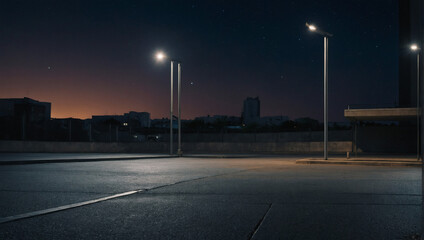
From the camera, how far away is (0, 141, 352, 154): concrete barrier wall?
38.9 meters

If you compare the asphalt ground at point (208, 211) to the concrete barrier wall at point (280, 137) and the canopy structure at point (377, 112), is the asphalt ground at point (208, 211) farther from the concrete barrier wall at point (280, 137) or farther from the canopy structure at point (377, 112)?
the concrete barrier wall at point (280, 137)

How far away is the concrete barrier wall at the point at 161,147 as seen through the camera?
38875 millimetres

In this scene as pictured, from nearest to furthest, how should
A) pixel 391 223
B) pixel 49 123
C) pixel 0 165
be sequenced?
1. pixel 391 223
2. pixel 0 165
3. pixel 49 123

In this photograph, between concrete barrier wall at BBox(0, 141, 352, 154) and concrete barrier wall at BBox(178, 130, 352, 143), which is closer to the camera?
concrete barrier wall at BBox(0, 141, 352, 154)

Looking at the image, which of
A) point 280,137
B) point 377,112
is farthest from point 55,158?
point 280,137

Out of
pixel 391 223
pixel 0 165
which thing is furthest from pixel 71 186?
pixel 0 165

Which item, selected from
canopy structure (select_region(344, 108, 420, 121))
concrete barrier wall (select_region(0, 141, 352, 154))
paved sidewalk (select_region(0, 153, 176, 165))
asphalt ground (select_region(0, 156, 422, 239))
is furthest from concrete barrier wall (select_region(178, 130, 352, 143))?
asphalt ground (select_region(0, 156, 422, 239))

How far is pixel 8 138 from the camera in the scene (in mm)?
38625

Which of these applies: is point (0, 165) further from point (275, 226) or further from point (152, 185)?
point (275, 226)

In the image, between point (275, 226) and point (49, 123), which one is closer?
point (275, 226)

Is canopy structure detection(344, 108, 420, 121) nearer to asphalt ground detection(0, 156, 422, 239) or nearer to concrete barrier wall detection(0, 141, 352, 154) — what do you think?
concrete barrier wall detection(0, 141, 352, 154)

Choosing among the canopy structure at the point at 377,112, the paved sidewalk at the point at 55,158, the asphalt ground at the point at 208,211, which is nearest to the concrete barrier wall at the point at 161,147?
the paved sidewalk at the point at 55,158

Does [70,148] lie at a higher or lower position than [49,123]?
lower

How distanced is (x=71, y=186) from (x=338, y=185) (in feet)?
21.0
